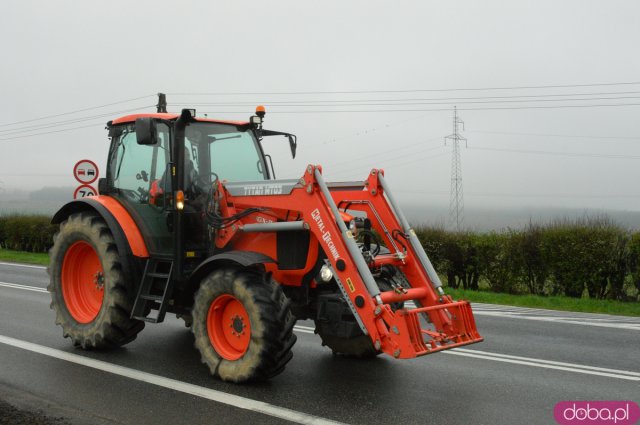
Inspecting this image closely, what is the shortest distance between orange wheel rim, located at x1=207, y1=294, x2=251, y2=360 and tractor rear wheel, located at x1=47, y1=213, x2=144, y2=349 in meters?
1.30

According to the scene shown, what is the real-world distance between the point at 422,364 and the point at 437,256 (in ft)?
31.5

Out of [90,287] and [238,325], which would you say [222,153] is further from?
[90,287]

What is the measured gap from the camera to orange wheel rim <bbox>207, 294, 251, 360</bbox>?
20.4ft

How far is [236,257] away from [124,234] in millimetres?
1745

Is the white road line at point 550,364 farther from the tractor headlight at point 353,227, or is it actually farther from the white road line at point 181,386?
the white road line at point 181,386

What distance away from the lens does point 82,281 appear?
8.13m

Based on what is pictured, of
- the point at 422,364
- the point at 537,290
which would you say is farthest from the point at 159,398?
the point at 537,290

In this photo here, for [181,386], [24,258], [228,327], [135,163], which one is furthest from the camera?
[24,258]

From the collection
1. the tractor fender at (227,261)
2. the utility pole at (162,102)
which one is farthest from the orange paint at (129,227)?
the utility pole at (162,102)

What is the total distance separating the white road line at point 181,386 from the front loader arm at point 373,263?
2.92ft

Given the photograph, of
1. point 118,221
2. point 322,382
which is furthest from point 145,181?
point 322,382

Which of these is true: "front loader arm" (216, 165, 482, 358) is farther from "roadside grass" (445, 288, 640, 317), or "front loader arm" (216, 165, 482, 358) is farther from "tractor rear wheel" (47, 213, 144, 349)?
"roadside grass" (445, 288, 640, 317)

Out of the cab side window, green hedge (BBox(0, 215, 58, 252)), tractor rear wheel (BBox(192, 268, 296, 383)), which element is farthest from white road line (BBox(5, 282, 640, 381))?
green hedge (BBox(0, 215, 58, 252))

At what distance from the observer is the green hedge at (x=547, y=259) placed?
14.2 meters
